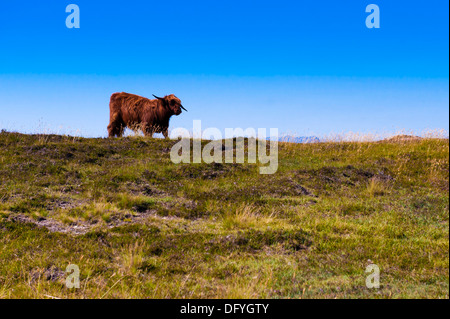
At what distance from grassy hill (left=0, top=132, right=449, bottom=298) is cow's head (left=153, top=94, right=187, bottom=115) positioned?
13.7 feet

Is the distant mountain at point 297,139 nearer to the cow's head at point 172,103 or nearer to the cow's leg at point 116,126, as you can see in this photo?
the cow's head at point 172,103

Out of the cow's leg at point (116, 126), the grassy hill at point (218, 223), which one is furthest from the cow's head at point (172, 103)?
the grassy hill at point (218, 223)

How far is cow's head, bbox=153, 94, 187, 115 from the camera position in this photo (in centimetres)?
2173

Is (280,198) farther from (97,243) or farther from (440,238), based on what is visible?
(97,243)

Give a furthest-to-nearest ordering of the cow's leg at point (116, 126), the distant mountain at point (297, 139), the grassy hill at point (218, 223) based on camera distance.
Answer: the cow's leg at point (116, 126), the distant mountain at point (297, 139), the grassy hill at point (218, 223)

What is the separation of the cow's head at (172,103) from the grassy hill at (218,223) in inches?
164

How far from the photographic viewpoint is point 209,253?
748 centimetres

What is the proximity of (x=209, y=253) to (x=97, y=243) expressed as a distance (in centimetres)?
246

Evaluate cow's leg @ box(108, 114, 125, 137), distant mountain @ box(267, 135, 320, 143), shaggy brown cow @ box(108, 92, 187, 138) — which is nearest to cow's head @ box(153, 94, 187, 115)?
shaggy brown cow @ box(108, 92, 187, 138)

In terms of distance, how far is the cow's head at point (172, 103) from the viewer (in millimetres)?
21728

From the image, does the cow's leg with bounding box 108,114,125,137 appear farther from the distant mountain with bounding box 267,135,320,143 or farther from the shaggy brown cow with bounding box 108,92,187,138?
the distant mountain with bounding box 267,135,320,143

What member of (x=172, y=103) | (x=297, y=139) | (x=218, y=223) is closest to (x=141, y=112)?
(x=172, y=103)

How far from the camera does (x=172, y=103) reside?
21.9 metres
